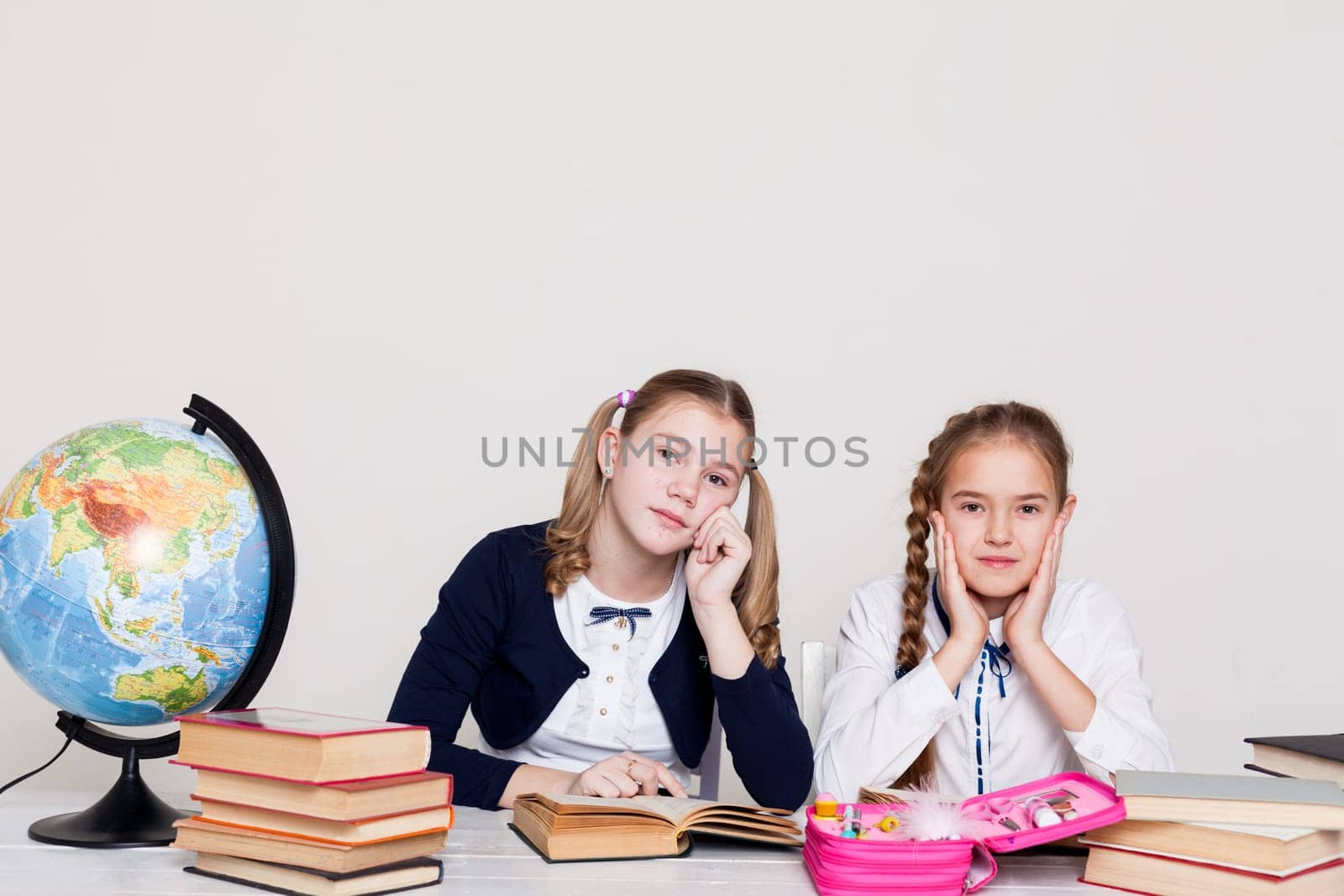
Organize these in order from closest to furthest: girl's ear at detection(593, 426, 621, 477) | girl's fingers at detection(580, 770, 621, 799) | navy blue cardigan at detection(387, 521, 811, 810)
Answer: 1. girl's fingers at detection(580, 770, 621, 799)
2. navy blue cardigan at detection(387, 521, 811, 810)
3. girl's ear at detection(593, 426, 621, 477)

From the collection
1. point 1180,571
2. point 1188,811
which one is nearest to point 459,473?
point 1180,571

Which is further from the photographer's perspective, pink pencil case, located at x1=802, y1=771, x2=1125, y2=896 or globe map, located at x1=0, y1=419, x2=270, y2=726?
globe map, located at x1=0, y1=419, x2=270, y2=726

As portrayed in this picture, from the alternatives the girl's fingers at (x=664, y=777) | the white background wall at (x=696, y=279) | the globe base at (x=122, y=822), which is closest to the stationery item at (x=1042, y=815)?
the girl's fingers at (x=664, y=777)

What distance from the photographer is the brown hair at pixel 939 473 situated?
2.71 metres

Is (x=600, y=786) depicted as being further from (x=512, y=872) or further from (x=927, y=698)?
(x=927, y=698)

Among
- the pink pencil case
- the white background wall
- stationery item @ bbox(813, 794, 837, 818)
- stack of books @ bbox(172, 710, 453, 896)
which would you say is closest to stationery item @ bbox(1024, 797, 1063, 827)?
the pink pencil case

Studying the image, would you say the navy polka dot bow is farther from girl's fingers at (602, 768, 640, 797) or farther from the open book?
the open book

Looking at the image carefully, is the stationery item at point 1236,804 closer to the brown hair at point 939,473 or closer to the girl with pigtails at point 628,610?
the girl with pigtails at point 628,610

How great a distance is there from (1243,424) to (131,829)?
3751 mm

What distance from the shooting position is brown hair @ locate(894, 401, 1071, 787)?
8.88ft

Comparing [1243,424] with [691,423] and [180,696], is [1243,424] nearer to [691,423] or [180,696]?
[691,423]

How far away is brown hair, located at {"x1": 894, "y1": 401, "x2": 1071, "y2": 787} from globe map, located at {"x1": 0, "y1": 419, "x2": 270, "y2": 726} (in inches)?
57.3

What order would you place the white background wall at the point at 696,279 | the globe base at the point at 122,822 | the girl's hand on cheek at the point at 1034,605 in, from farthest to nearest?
the white background wall at the point at 696,279, the girl's hand on cheek at the point at 1034,605, the globe base at the point at 122,822

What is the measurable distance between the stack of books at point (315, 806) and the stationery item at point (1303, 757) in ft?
4.96
